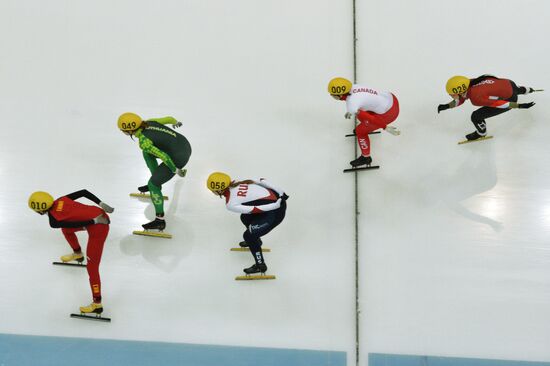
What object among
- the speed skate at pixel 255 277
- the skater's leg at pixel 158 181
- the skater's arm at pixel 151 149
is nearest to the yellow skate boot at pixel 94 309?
the skater's leg at pixel 158 181

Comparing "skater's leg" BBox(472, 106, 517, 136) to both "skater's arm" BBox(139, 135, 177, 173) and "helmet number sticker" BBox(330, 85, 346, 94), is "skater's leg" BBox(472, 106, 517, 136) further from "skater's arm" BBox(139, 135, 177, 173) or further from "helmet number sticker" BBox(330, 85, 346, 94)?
"skater's arm" BBox(139, 135, 177, 173)

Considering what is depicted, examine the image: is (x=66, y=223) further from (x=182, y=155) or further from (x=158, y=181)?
(x=182, y=155)

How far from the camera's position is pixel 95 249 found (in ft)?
21.6

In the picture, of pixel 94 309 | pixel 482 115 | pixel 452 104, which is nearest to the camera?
pixel 94 309

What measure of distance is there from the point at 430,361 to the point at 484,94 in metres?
2.82

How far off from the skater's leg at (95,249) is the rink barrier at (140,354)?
663mm

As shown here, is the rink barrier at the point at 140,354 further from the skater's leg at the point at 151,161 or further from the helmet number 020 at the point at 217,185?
the skater's leg at the point at 151,161

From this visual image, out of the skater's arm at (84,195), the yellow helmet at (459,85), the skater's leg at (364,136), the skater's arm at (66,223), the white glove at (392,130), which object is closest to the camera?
the skater's arm at (66,223)

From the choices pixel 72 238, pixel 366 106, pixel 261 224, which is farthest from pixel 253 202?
pixel 72 238

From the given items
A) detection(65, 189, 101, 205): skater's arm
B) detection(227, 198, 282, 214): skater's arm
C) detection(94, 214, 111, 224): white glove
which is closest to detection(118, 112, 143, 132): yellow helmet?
detection(65, 189, 101, 205): skater's arm

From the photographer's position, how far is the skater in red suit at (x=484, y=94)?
6.80m

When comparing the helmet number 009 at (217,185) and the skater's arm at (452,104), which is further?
the skater's arm at (452,104)

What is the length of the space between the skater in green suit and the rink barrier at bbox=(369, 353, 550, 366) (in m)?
2.76

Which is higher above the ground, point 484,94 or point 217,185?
point 484,94
